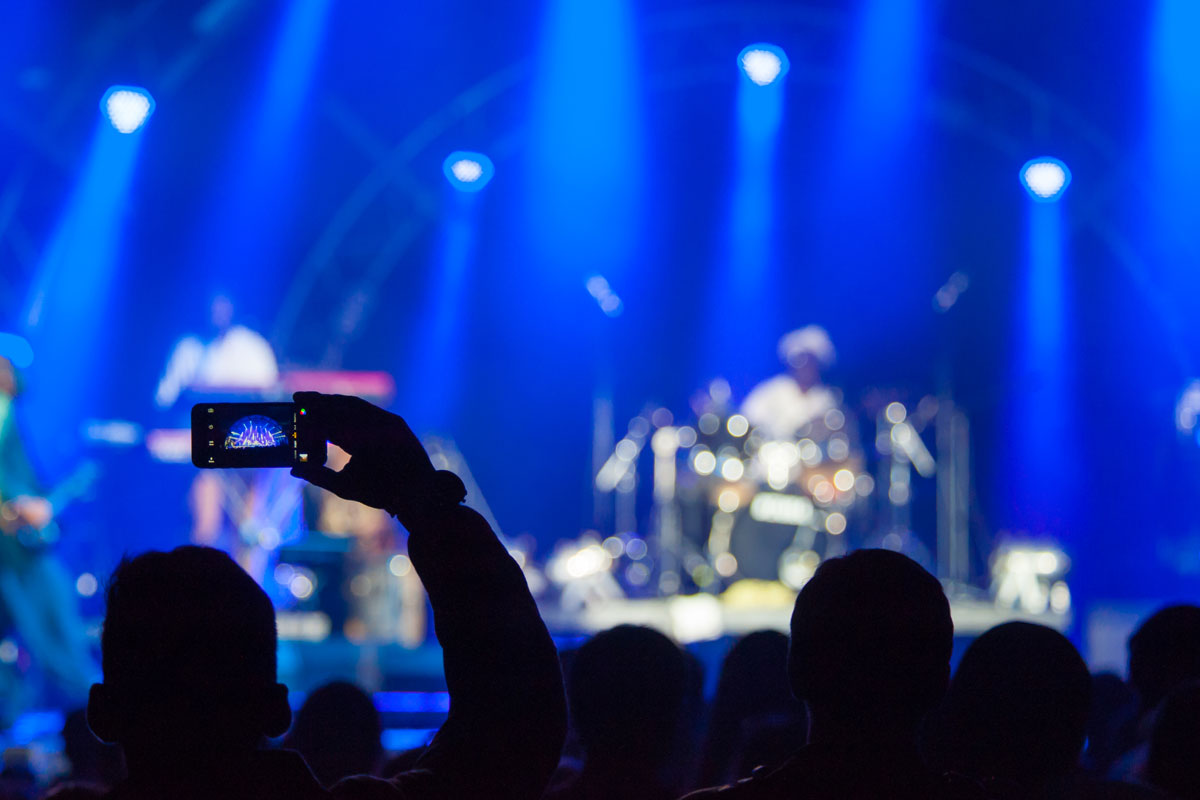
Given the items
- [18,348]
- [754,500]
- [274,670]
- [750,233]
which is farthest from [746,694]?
[750,233]

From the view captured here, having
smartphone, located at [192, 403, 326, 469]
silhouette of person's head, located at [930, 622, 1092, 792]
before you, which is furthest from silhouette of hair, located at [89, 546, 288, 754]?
silhouette of person's head, located at [930, 622, 1092, 792]

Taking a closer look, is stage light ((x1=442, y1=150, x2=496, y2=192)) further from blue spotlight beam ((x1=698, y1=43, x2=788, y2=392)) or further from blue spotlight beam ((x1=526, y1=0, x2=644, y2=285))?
blue spotlight beam ((x1=698, y1=43, x2=788, y2=392))

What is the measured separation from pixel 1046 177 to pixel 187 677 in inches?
422

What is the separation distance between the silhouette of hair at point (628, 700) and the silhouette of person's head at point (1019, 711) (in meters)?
0.49

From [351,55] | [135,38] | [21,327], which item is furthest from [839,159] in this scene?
[21,327]

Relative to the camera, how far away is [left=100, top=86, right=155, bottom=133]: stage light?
9.68 meters

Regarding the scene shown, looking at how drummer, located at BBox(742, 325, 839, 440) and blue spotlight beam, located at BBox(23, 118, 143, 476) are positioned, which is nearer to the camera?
drummer, located at BBox(742, 325, 839, 440)

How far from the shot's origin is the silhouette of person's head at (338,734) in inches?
108

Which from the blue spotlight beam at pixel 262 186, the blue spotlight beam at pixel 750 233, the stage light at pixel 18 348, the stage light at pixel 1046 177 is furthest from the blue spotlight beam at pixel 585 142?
the stage light at pixel 18 348

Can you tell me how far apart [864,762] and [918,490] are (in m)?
10.5

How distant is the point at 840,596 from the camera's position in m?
1.41

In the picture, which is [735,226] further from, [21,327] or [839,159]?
[21,327]

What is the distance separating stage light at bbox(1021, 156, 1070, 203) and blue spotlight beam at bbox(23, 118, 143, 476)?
7.92 m

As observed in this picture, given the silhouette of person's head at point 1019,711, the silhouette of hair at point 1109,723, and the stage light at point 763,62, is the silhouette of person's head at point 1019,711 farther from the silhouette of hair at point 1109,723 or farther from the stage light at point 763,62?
the stage light at point 763,62
